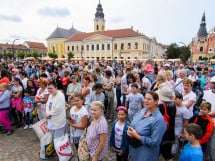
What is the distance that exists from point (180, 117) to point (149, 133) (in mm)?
1812

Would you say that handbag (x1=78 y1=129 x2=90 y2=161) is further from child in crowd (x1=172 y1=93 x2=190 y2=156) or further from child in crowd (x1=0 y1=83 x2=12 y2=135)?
child in crowd (x1=0 y1=83 x2=12 y2=135)

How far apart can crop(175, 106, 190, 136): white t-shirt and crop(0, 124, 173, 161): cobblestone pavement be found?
60.1 inches

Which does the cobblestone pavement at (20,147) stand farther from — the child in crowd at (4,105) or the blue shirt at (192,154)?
the blue shirt at (192,154)

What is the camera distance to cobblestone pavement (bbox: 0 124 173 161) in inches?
162

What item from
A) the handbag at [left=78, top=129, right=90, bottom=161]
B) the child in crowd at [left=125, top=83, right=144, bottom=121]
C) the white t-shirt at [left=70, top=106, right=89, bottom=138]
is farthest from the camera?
the child in crowd at [left=125, top=83, right=144, bottom=121]

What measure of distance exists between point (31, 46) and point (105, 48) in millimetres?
57508

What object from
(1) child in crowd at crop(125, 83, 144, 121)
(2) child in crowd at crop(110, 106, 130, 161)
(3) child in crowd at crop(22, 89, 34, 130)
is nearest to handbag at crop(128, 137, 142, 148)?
(2) child in crowd at crop(110, 106, 130, 161)

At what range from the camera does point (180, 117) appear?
3.92 meters

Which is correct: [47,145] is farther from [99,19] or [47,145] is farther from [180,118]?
[99,19]

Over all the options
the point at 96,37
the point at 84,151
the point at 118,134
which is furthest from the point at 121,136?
the point at 96,37

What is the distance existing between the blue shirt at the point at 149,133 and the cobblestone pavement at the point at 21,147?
1747mm

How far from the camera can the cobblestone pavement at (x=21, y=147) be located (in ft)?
13.5

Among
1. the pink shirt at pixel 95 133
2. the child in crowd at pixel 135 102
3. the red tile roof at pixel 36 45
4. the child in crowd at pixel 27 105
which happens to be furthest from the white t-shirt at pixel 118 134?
the red tile roof at pixel 36 45

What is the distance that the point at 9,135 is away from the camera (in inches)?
209
